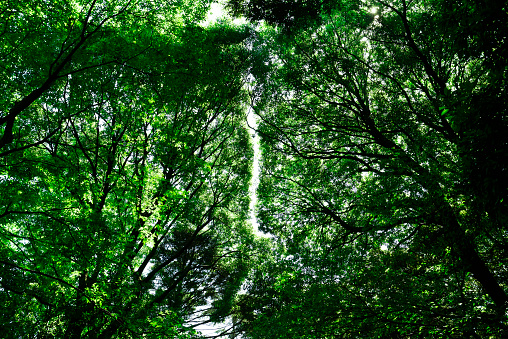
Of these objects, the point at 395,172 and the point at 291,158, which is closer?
the point at 395,172

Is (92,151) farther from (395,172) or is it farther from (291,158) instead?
(291,158)

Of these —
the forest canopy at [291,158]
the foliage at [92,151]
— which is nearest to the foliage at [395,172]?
the forest canopy at [291,158]

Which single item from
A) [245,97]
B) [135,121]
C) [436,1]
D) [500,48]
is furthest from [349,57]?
[135,121]

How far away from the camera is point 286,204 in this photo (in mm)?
10172

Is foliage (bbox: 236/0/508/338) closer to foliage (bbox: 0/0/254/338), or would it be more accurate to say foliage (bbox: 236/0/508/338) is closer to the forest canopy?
the forest canopy

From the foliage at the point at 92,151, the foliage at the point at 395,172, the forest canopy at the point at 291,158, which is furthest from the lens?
the foliage at the point at 92,151

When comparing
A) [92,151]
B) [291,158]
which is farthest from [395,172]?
[92,151]

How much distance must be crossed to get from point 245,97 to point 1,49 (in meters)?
8.88

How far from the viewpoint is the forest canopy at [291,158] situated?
5016 mm

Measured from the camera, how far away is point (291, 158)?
10930 millimetres

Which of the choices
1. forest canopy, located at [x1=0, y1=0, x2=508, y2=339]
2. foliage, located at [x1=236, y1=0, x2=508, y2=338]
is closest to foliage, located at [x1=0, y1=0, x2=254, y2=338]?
forest canopy, located at [x1=0, y1=0, x2=508, y2=339]

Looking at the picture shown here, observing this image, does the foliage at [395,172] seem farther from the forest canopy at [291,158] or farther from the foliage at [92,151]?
the foliage at [92,151]

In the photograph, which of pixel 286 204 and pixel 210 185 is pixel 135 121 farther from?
pixel 286 204

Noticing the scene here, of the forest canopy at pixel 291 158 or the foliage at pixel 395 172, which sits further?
the forest canopy at pixel 291 158
